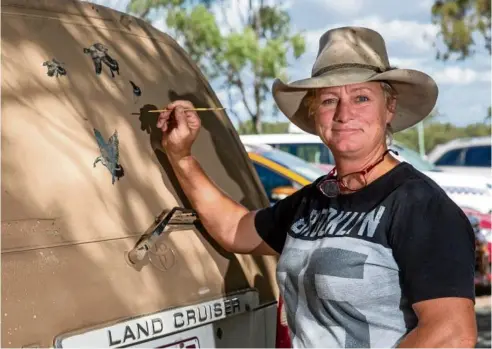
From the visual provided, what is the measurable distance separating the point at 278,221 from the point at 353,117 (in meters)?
0.56

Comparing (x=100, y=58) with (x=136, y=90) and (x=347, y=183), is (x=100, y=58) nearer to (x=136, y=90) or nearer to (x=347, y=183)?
(x=136, y=90)

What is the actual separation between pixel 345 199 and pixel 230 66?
28.2 m

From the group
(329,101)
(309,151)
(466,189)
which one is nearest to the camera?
(329,101)

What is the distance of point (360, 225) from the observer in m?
2.49

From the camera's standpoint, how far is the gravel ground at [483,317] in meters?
7.59

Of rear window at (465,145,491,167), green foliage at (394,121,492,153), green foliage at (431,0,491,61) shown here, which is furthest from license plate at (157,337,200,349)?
green foliage at (394,121,492,153)

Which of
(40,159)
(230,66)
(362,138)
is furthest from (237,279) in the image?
(230,66)

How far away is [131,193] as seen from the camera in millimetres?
2668

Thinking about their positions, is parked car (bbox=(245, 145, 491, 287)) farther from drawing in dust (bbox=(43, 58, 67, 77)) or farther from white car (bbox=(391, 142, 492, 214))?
drawing in dust (bbox=(43, 58, 67, 77))

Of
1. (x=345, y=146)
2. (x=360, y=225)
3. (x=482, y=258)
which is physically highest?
(x=345, y=146)

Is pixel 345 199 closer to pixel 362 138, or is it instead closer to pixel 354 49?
pixel 362 138

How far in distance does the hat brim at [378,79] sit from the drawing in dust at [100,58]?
23.7 inches

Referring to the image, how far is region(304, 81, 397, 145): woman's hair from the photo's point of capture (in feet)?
9.11

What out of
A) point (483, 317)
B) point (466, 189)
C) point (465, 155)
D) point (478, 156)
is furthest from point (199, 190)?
point (465, 155)
